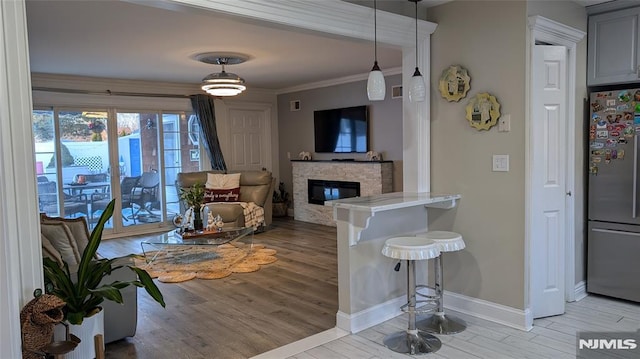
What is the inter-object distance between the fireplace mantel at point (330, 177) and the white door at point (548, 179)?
337cm

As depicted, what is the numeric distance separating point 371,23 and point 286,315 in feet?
7.40

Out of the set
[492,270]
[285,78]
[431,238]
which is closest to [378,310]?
[431,238]

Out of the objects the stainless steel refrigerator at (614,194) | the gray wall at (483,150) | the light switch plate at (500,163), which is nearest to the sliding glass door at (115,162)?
the gray wall at (483,150)

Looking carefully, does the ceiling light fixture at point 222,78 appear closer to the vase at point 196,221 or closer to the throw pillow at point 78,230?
the vase at point 196,221

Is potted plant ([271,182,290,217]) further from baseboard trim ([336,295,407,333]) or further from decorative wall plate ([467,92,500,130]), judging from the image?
decorative wall plate ([467,92,500,130])

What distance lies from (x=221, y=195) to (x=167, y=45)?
9.32 feet

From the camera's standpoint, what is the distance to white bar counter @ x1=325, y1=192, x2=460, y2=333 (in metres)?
3.07

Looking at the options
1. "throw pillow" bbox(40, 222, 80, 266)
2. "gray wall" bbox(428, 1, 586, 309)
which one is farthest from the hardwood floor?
"gray wall" bbox(428, 1, 586, 309)

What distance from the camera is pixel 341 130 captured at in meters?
7.50

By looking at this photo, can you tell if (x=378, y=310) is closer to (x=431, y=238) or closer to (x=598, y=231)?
(x=431, y=238)

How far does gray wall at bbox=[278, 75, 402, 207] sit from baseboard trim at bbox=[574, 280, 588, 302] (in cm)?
317

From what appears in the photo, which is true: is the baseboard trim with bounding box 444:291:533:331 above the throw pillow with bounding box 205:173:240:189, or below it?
below

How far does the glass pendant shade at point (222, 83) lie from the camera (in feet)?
17.6

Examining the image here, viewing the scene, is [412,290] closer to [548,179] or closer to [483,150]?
[483,150]
